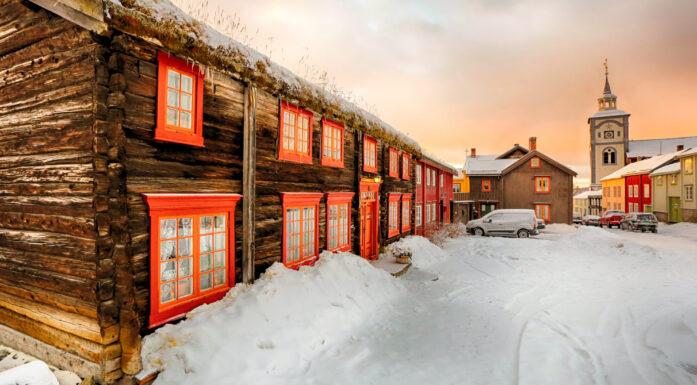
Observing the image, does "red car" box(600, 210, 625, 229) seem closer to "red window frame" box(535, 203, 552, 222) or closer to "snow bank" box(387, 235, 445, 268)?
"red window frame" box(535, 203, 552, 222)

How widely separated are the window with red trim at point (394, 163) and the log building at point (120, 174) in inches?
315

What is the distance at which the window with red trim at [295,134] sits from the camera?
Result: 7.53 m

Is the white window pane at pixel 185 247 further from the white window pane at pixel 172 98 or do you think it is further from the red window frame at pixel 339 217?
the red window frame at pixel 339 217

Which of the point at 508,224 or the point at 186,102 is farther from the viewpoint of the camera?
the point at 508,224

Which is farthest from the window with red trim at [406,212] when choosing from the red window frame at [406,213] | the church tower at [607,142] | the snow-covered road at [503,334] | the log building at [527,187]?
the church tower at [607,142]

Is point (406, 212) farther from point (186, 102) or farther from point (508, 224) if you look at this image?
point (186, 102)

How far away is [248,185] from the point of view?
21.0 feet

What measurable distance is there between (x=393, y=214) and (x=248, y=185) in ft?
30.3

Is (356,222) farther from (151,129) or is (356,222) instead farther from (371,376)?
(151,129)

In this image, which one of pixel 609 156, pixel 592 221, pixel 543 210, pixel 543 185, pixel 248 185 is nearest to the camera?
pixel 248 185

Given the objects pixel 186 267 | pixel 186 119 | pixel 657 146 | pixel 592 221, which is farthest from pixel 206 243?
pixel 657 146

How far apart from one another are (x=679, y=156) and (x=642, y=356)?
1417 inches

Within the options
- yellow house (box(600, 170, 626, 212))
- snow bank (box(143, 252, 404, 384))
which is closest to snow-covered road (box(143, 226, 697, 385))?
snow bank (box(143, 252, 404, 384))

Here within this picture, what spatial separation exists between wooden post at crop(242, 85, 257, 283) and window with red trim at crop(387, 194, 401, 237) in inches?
322
